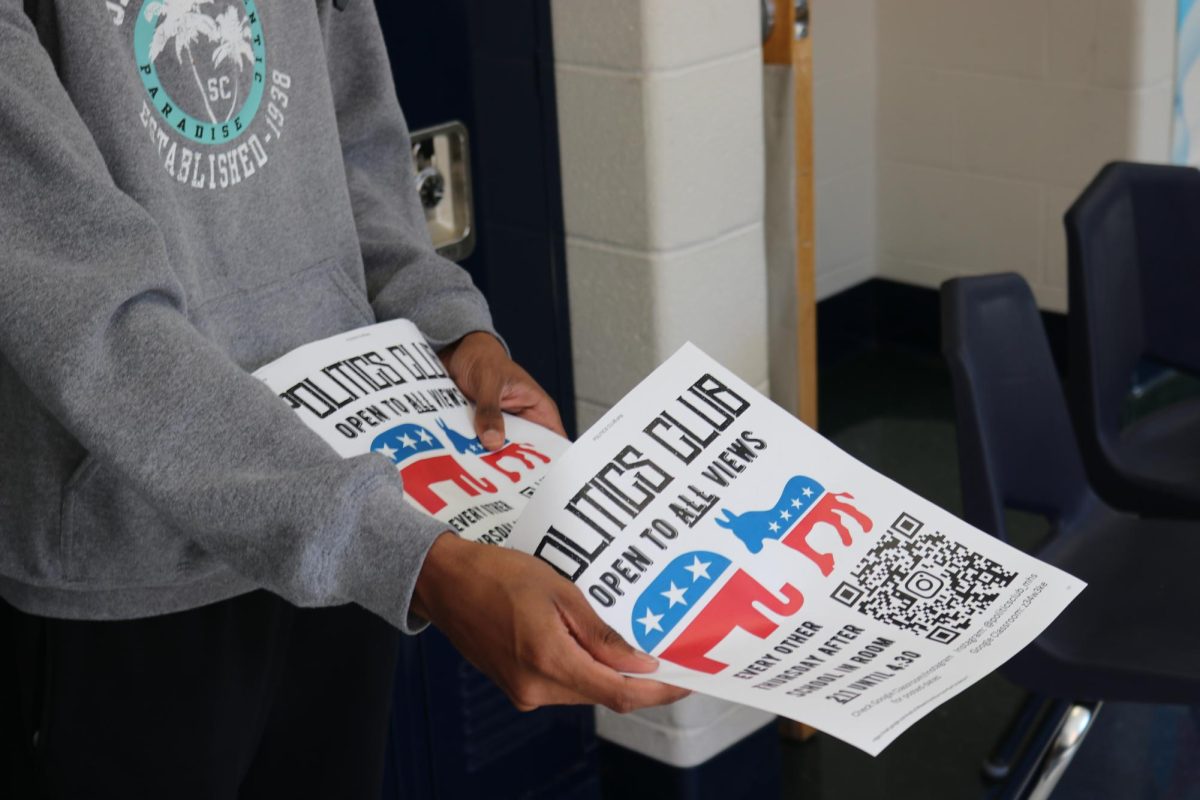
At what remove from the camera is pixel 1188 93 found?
142 inches

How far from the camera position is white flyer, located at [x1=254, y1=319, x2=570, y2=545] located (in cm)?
112

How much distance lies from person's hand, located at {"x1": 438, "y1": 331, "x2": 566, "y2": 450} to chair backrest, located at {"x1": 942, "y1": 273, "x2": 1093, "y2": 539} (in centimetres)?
60

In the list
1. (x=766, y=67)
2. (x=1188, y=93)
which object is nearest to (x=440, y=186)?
(x=766, y=67)

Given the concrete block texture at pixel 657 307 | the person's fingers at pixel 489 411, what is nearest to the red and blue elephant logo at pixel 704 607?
the person's fingers at pixel 489 411

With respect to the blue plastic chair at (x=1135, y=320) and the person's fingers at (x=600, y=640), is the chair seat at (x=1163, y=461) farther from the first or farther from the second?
the person's fingers at (x=600, y=640)

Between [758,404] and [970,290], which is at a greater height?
[758,404]

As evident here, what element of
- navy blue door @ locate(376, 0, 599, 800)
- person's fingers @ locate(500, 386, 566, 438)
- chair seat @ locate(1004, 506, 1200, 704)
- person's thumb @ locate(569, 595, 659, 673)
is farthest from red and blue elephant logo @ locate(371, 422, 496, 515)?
chair seat @ locate(1004, 506, 1200, 704)

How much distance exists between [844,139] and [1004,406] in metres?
2.21

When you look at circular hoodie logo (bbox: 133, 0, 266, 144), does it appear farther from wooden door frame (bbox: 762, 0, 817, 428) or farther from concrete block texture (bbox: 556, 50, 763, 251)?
wooden door frame (bbox: 762, 0, 817, 428)

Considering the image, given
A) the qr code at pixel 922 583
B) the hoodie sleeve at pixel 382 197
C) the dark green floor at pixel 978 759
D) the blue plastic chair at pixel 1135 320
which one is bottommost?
the dark green floor at pixel 978 759

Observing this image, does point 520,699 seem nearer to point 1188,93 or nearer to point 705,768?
point 705,768

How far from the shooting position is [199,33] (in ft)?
3.66

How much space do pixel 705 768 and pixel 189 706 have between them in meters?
1.06

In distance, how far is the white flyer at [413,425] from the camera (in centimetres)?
112
